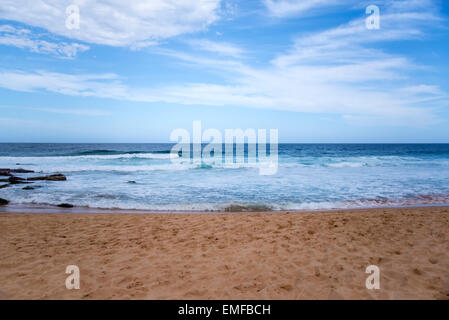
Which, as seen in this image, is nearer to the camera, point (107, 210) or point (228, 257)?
point (228, 257)

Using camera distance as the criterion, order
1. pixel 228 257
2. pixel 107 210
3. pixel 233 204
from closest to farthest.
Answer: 1. pixel 228 257
2. pixel 107 210
3. pixel 233 204

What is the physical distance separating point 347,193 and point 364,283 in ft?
30.3

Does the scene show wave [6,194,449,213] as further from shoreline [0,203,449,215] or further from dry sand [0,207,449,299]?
dry sand [0,207,449,299]

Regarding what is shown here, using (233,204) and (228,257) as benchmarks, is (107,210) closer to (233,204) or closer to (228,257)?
(233,204)

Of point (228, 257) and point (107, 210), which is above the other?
point (228, 257)

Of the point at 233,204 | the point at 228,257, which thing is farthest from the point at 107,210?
the point at 228,257

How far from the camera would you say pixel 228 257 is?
4766 mm

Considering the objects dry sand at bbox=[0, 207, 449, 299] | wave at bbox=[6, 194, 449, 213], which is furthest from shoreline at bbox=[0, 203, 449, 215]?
dry sand at bbox=[0, 207, 449, 299]

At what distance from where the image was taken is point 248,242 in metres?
5.54

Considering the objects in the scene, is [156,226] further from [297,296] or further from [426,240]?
[426,240]

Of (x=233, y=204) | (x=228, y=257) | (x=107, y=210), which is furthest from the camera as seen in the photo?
(x=233, y=204)

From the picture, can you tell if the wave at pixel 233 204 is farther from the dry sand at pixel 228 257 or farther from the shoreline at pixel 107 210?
the dry sand at pixel 228 257

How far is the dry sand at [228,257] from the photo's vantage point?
3.64 m
